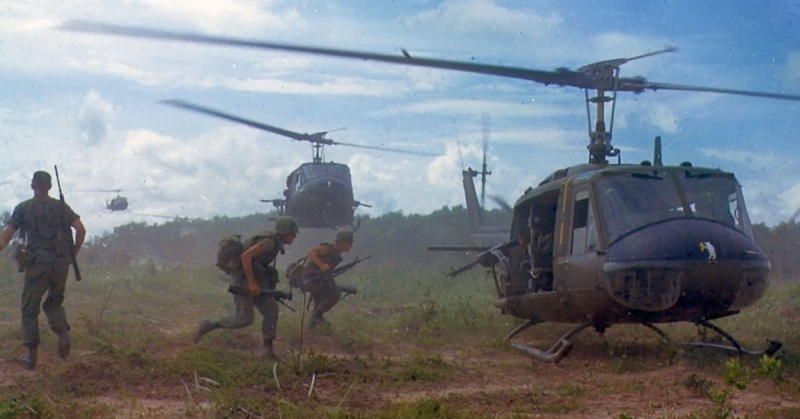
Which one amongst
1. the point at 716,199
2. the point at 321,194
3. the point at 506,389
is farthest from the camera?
the point at 321,194

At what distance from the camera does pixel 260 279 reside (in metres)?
8.13

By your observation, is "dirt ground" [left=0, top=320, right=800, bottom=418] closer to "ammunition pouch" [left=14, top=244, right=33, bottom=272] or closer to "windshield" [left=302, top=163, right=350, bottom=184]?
"ammunition pouch" [left=14, top=244, right=33, bottom=272]

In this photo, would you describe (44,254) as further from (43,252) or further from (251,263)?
(251,263)

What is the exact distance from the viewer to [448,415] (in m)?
4.86

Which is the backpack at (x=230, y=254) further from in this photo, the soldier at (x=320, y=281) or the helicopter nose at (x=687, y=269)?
the helicopter nose at (x=687, y=269)

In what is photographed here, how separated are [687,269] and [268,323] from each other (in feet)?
13.1

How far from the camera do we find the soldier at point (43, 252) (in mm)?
7602

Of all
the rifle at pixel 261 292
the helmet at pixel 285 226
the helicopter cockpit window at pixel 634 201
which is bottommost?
the rifle at pixel 261 292

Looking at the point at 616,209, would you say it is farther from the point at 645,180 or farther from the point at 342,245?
the point at 342,245

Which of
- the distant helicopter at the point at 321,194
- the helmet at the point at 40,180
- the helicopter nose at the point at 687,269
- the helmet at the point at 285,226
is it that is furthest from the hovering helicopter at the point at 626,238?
the distant helicopter at the point at 321,194

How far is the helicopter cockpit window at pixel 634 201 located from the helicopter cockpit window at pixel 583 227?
20cm

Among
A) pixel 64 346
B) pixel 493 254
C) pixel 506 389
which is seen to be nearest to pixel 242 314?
pixel 64 346

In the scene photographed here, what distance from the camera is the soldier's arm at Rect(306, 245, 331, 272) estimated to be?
1020 centimetres

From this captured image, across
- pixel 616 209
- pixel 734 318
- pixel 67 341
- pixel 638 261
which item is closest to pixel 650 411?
pixel 638 261
